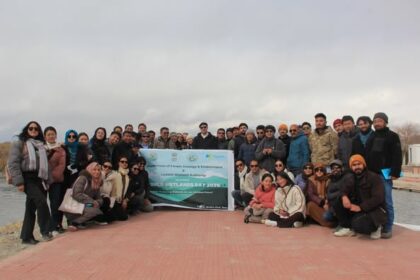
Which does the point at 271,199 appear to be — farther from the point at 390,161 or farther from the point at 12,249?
the point at 12,249

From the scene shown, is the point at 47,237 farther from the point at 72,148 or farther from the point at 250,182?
the point at 250,182

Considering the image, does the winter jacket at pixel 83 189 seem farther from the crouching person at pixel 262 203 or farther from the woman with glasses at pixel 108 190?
the crouching person at pixel 262 203

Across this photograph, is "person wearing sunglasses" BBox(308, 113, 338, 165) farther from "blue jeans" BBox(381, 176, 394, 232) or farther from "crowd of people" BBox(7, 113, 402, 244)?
"blue jeans" BBox(381, 176, 394, 232)

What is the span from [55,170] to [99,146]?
160 cm

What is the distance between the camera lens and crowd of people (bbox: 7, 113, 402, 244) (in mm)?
6461

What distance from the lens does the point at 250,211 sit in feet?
26.4

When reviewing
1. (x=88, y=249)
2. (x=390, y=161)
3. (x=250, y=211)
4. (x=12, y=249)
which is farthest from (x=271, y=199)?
(x=12, y=249)

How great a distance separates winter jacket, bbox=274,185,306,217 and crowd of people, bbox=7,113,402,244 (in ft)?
0.06

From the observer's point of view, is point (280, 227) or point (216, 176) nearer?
point (280, 227)

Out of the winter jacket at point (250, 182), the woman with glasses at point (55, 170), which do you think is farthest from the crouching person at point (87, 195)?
the winter jacket at point (250, 182)

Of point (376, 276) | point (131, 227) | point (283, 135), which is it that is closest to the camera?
point (376, 276)

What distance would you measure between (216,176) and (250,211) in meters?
2.07

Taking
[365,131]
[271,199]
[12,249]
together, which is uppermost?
[365,131]

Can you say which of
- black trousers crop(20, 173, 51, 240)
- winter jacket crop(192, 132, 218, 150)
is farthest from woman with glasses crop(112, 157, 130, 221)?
winter jacket crop(192, 132, 218, 150)
